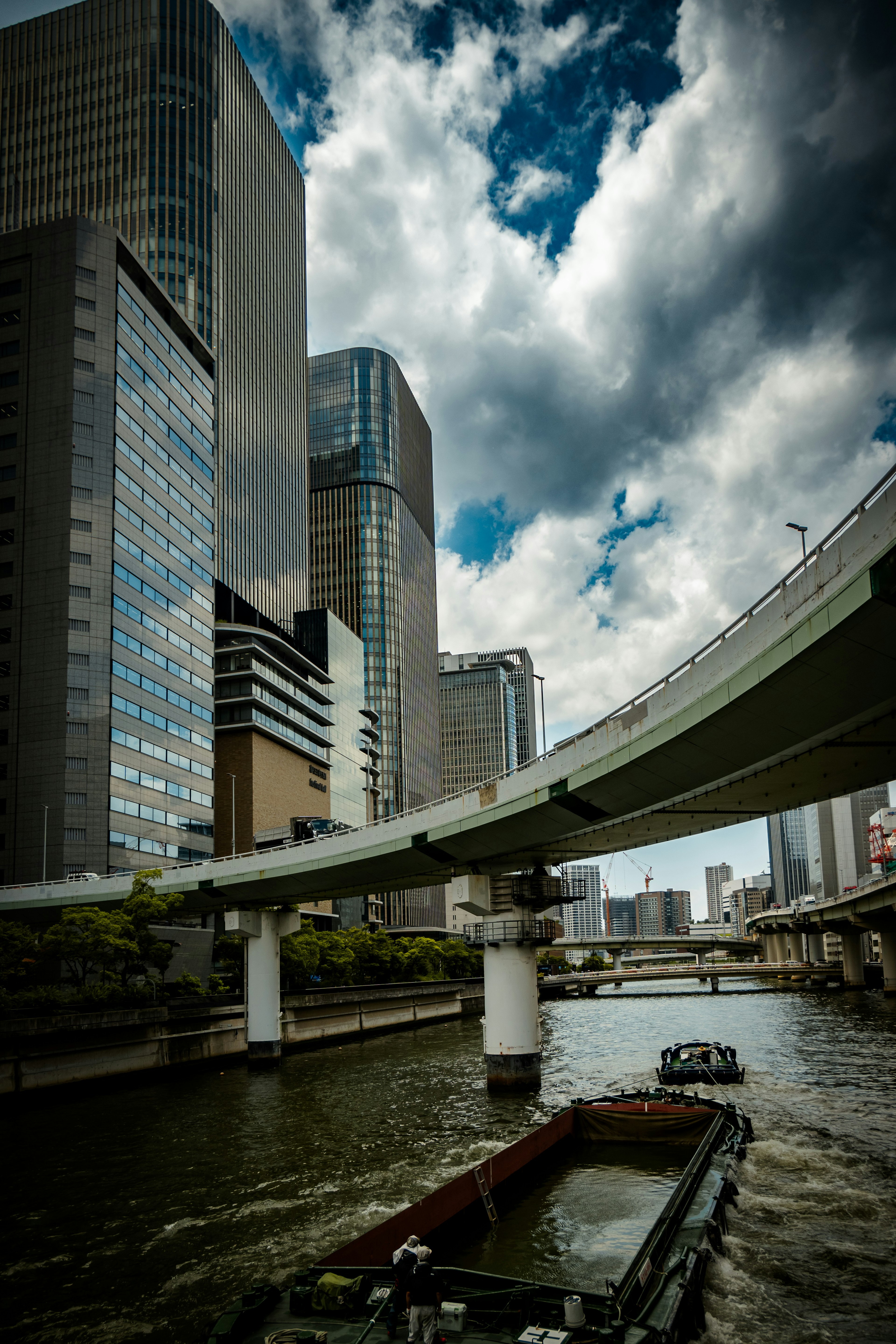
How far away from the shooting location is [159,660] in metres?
100

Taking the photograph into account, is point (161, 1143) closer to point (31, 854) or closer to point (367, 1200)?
point (367, 1200)

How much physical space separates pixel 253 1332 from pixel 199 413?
111690 mm

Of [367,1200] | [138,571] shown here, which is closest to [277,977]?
[367,1200]

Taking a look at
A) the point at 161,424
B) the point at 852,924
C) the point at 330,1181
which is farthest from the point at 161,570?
the point at 852,924

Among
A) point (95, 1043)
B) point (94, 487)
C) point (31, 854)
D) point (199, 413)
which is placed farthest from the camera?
point (199, 413)

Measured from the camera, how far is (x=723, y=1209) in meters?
21.9

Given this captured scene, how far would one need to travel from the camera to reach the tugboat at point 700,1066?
43062mm

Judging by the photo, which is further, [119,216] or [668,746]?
[119,216]

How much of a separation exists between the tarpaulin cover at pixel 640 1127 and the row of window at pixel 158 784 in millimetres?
69508

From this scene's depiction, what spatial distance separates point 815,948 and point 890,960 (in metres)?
64.7

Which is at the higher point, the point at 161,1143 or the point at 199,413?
the point at 199,413

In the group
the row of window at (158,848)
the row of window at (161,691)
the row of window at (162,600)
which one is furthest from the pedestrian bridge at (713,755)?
the row of window at (162,600)

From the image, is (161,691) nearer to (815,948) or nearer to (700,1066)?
(700,1066)

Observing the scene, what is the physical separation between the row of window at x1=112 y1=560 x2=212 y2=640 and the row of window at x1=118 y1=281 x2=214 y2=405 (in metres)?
29.5
